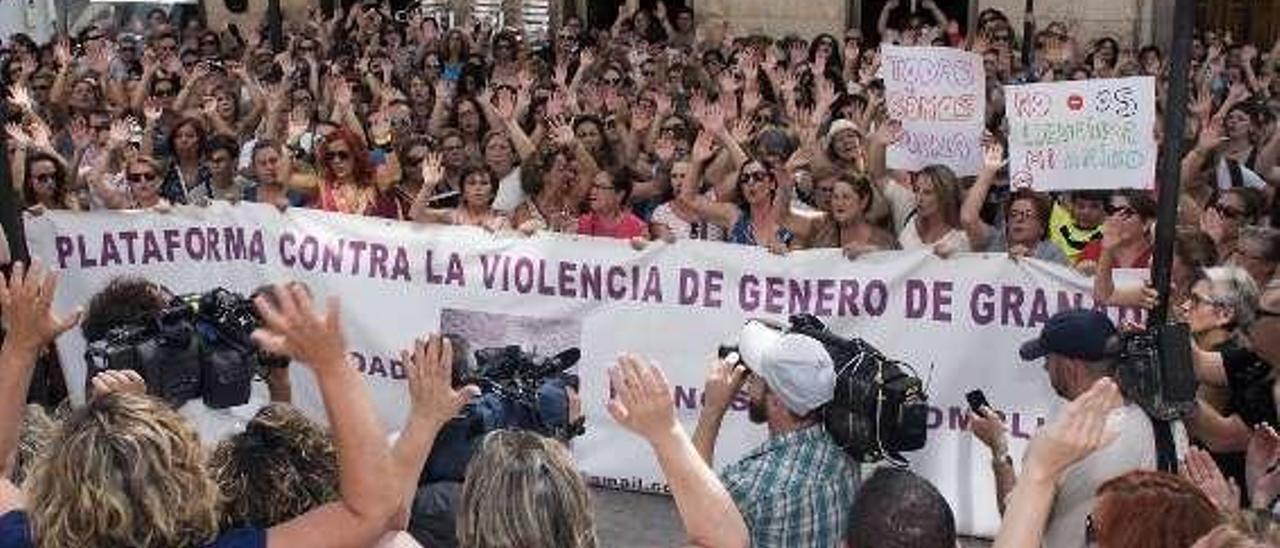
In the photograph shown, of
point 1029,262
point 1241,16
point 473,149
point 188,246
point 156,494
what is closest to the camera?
point 156,494

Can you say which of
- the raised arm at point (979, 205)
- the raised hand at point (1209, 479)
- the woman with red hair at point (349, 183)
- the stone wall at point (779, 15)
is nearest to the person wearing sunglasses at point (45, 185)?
the woman with red hair at point (349, 183)

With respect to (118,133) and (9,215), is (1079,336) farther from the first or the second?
(118,133)

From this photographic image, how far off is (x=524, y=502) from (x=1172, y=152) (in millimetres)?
2818

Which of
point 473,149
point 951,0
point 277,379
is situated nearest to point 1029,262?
point 277,379

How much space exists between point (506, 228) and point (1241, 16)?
44.0 feet

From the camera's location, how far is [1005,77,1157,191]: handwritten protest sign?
5.64m

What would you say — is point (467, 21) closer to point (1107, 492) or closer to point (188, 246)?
point (188, 246)

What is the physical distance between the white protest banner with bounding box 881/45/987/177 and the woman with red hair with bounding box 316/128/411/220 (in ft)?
7.75

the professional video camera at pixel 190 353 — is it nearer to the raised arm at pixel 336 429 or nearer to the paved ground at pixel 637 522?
the raised arm at pixel 336 429

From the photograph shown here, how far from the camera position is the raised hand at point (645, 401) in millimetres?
2744

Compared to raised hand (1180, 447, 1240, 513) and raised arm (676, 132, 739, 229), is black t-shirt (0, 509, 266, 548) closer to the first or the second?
raised hand (1180, 447, 1240, 513)

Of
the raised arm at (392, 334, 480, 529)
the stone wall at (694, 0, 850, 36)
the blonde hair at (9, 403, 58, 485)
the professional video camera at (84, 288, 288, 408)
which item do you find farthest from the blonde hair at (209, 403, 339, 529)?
the stone wall at (694, 0, 850, 36)

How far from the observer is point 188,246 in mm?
6805

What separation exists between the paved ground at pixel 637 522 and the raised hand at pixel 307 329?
3178mm
